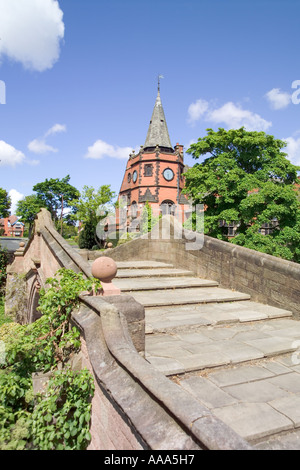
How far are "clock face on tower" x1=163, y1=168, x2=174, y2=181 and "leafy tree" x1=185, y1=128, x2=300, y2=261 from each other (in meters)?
20.6

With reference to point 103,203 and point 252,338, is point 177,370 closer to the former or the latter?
point 252,338

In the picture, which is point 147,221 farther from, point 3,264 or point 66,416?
point 66,416

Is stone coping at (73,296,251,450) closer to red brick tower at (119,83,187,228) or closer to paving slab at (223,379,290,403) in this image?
paving slab at (223,379,290,403)

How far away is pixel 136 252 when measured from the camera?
1106 cm

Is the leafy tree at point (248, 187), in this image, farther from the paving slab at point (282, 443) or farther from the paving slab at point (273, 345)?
the paving slab at point (282, 443)

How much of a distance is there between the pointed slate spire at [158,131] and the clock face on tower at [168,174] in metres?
4.01

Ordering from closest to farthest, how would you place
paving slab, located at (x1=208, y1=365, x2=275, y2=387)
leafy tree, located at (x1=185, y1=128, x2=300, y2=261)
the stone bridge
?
the stone bridge, paving slab, located at (x1=208, y1=365, x2=275, y2=387), leafy tree, located at (x1=185, y1=128, x2=300, y2=261)

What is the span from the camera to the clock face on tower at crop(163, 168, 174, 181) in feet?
134

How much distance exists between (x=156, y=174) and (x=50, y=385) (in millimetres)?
38661

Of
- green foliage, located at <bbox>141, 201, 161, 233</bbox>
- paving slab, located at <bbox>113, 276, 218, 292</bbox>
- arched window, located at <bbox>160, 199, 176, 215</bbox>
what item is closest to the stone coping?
paving slab, located at <bbox>113, 276, 218, 292</bbox>

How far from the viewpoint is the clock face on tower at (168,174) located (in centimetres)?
4084

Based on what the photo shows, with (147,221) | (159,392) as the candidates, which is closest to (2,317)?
(159,392)

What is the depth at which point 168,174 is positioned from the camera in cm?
4109

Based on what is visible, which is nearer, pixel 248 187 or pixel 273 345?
pixel 273 345
